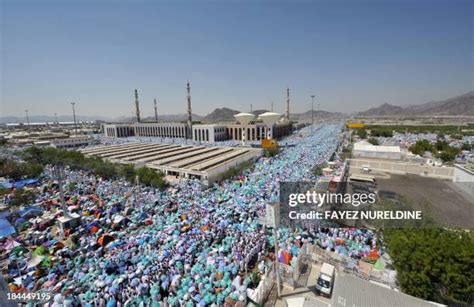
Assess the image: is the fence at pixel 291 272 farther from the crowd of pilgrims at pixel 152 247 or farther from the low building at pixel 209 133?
the low building at pixel 209 133

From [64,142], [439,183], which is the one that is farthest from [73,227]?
[64,142]

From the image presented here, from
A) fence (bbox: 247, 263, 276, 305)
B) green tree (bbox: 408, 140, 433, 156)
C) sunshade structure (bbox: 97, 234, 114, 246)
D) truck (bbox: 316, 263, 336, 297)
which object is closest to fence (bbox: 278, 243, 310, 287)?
fence (bbox: 247, 263, 276, 305)

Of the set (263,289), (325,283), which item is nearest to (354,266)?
(325,283)

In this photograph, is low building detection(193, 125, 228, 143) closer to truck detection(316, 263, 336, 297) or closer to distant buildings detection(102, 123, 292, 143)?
distant buildings detection(102, 123, 292, 143)

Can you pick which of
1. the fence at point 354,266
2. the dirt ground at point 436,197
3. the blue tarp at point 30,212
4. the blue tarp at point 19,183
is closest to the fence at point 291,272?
the fence at point 354,266

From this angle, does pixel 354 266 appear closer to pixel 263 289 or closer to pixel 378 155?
pixel 263 289

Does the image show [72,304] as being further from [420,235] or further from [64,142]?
[64,142]
